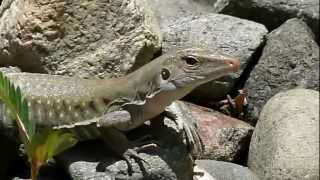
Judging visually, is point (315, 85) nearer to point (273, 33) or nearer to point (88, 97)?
point (273, 33)

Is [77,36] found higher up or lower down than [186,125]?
higher up

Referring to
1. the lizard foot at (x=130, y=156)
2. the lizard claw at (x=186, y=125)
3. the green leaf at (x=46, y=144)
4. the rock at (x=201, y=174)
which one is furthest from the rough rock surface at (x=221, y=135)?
the green leaf at (x=46, y=144)

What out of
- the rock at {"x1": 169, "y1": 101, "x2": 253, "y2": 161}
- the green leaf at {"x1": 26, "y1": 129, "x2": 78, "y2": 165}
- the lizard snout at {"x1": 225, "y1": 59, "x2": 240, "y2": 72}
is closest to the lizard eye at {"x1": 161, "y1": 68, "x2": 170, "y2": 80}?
the lizard snout at {"x1": 225, "y1": 59, "x2": 240, "y2": 72}

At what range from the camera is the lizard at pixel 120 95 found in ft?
12.4

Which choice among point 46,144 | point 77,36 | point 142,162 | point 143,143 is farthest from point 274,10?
point 46,144

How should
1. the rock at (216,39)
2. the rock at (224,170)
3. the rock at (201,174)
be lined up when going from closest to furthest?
the rock at (201,174)
the rock at (224,170)
the rock at (216,39)

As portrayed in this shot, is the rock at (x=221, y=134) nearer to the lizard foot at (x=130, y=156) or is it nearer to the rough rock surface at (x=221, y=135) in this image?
the rough rock surface at (x=221, y=135)

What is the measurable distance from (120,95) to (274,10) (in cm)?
283

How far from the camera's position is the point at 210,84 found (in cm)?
593

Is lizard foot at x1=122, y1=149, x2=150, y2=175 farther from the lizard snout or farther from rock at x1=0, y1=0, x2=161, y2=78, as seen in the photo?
rock at x1=0, y1=0, x2=161, y2=78

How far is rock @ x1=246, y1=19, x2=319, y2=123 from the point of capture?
19.6 ft

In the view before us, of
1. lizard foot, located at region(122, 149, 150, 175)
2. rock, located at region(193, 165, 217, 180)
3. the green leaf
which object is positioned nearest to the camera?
the green leaf

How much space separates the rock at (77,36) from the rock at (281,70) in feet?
3.71

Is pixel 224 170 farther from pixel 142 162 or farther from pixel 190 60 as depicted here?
pixel 190 60
